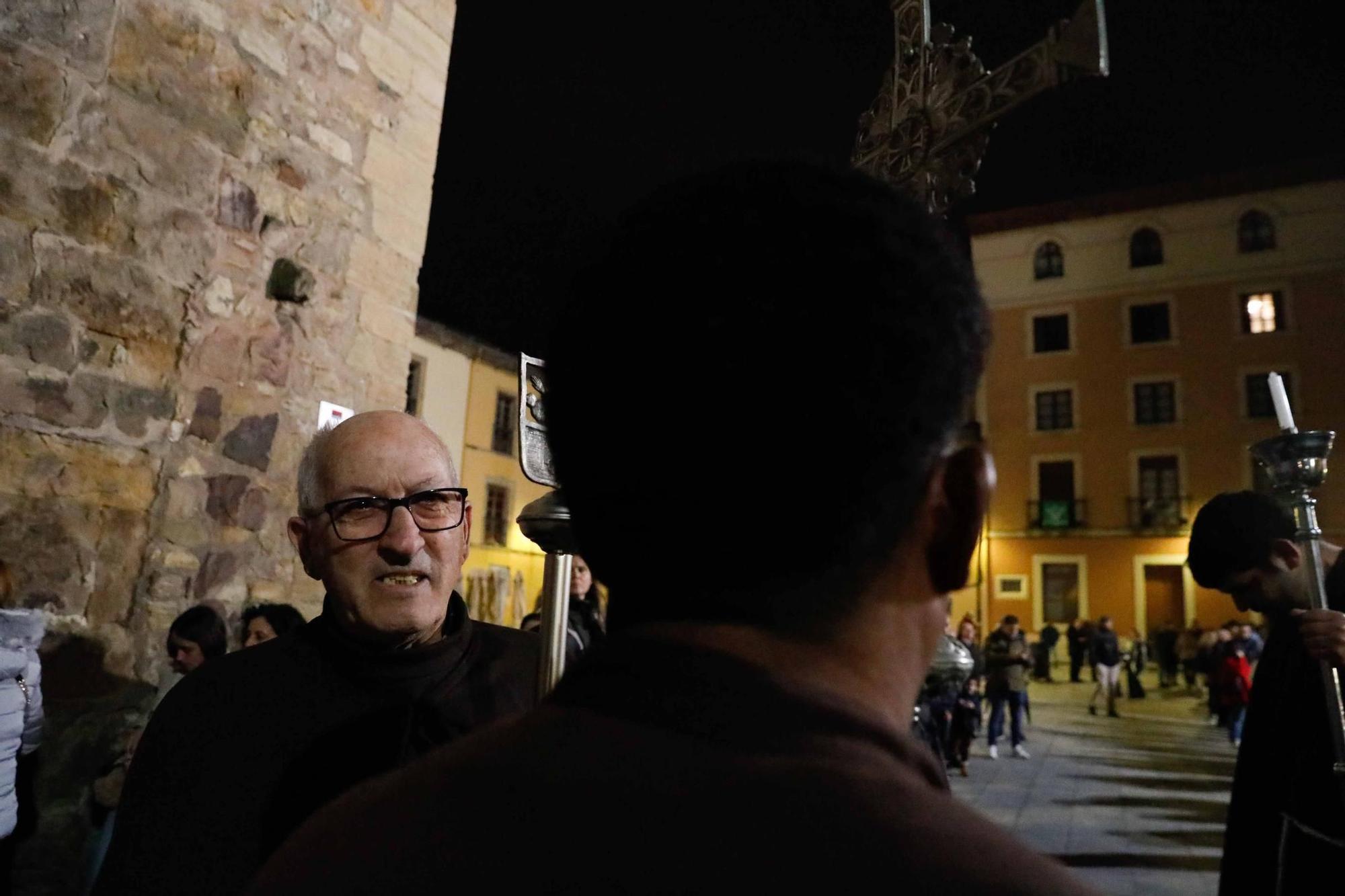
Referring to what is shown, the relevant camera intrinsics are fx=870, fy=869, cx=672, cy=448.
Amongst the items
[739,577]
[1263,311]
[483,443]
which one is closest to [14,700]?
[739,577]

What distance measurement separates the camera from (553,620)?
4.33ft

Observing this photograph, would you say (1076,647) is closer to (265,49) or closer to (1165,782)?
(1165,782)

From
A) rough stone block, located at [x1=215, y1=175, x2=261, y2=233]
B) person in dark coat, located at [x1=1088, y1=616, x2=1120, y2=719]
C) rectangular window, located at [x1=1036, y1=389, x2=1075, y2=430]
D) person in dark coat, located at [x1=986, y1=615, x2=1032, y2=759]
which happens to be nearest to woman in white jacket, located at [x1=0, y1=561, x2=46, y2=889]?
rough stone block, located at [x1=215, y1=175, x2=261, y2=233]

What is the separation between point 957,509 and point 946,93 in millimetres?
1444

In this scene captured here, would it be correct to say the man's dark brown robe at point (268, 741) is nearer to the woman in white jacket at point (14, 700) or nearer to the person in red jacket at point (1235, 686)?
the woman in white jacket at point (14, 700)

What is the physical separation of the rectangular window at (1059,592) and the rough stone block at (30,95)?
26778 mm

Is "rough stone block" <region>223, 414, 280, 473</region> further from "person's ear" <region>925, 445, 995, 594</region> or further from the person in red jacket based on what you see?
the person in red jacket

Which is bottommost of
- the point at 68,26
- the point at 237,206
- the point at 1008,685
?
the point at 1008,685

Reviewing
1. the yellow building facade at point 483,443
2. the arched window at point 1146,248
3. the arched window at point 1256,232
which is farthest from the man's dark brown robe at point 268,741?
the arched window at point 1256,232

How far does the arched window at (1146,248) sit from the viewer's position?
26.0 meters

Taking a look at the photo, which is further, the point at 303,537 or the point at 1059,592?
the point at 1059,592

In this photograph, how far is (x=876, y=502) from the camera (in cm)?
64

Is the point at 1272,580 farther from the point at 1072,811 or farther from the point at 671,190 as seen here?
the point at 1072,811

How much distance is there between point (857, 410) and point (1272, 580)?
2.85 metres
